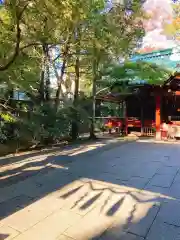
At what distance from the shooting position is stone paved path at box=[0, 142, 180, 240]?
282 cm

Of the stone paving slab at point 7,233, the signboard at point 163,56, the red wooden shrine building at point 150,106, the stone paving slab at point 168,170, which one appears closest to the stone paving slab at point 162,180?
the stone paving slab at point 168,170

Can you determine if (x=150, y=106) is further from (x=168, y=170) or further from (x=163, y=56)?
(x=168, y=170)

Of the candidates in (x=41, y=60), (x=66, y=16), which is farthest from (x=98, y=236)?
(x=41, y=60)

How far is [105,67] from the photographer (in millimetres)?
10891

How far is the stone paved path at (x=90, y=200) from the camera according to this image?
2816 millimetres

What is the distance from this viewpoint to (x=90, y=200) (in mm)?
3762

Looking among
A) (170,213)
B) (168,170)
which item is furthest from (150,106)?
(170,213)

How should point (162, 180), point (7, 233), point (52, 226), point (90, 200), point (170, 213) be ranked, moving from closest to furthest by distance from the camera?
point (7, 233)
point (52, 226)
point (170, 213)
point (90, 200)
point (162, 180)

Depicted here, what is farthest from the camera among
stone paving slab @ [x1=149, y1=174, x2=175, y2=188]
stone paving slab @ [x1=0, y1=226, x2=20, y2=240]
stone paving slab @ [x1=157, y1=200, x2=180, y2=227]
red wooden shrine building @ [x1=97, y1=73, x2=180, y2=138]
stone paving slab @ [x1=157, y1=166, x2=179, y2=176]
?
red wooden shrine building @ [x1=97, y1=73, x2=180, y2=138]

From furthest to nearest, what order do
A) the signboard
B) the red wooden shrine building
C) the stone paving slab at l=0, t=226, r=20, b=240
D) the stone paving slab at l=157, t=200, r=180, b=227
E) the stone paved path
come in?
the signboard → the red wooden shrine building → the stone paving slab at l=157, t=200, r=180, b=227 → the stone paved path → the stone paving slab at l=0, t=226, r=20, b=240

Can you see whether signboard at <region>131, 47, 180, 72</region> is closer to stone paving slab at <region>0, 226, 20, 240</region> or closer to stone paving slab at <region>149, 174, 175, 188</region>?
stone paving slab at <region>149, 174, 175, 188</region>

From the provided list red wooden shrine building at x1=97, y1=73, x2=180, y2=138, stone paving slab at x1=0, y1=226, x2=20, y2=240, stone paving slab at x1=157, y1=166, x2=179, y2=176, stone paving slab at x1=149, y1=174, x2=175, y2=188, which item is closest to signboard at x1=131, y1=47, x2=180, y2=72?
red wooden shrine building at x1=97, y1=73, x2=180, y2=138

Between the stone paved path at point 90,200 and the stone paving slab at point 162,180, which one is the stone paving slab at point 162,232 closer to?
the stone paved path at point 90,200

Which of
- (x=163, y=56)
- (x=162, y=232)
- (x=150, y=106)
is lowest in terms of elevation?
(x=162, y=232)
